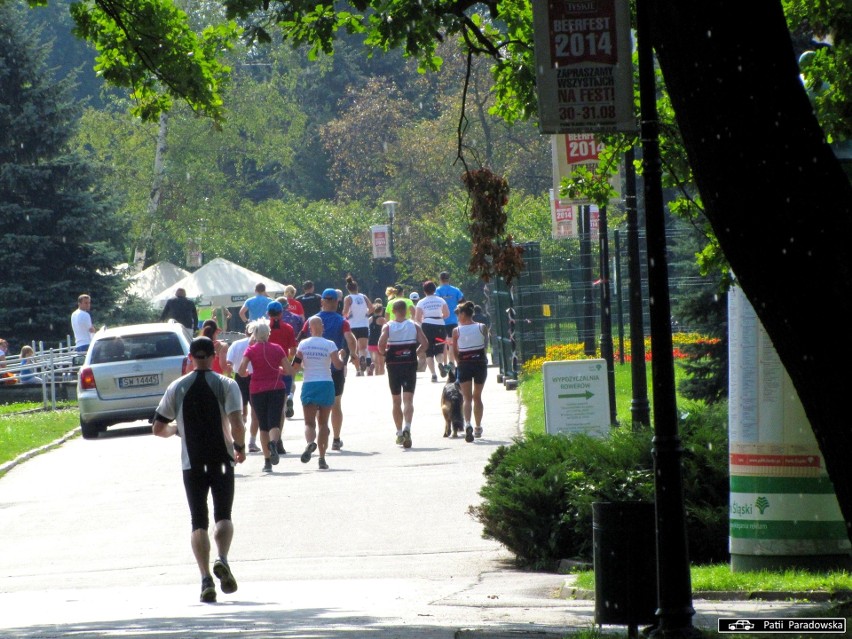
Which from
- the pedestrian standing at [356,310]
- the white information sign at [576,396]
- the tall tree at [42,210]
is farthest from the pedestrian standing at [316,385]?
the tall tree at [42,210]

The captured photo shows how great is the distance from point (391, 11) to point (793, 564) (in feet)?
19.6

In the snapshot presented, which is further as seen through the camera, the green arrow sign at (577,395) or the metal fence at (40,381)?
the metal fence at (40,381)

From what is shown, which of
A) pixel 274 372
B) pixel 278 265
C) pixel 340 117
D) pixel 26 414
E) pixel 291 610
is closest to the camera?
pixel 291 610

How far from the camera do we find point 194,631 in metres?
9.55

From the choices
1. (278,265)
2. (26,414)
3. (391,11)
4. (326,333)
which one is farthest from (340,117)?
(391,11)

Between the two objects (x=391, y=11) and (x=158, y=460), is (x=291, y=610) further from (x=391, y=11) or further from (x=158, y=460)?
(x=158, y=460)

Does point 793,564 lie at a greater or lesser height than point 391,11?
lesser

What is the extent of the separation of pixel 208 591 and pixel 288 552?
8.97 ft

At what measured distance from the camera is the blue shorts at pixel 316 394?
1967 cm

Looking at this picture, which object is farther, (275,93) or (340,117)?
(340,117)

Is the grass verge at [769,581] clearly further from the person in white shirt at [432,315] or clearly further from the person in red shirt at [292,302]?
the person in red shirt at [292,302]

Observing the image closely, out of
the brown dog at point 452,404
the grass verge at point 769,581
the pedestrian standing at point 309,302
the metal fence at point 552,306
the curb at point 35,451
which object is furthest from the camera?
the pedestrian standing at point 309,302

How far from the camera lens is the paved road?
33.3 feet

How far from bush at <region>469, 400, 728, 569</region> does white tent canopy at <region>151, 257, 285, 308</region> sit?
33.7 m
